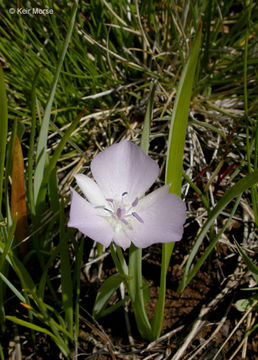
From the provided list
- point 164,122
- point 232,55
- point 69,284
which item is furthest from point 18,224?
point 232,55

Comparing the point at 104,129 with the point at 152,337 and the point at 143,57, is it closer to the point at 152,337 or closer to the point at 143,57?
the point at 143,57

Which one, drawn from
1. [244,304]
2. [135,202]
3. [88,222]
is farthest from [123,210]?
[244,304]

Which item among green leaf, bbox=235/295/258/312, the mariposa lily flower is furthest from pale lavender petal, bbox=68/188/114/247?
green leaf, bbox=235/295/258/312

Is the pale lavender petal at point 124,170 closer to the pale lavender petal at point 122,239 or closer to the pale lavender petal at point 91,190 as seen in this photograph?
the pale lavender petal at point 91,190

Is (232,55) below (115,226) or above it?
above

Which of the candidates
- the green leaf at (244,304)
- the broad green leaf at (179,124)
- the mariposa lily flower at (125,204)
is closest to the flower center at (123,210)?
the mariposa lily flower at (125,204)

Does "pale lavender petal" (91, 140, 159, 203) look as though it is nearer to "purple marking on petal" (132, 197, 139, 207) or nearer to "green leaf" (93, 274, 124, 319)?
"purple marking on petal" (132, 197, 139, 207)
